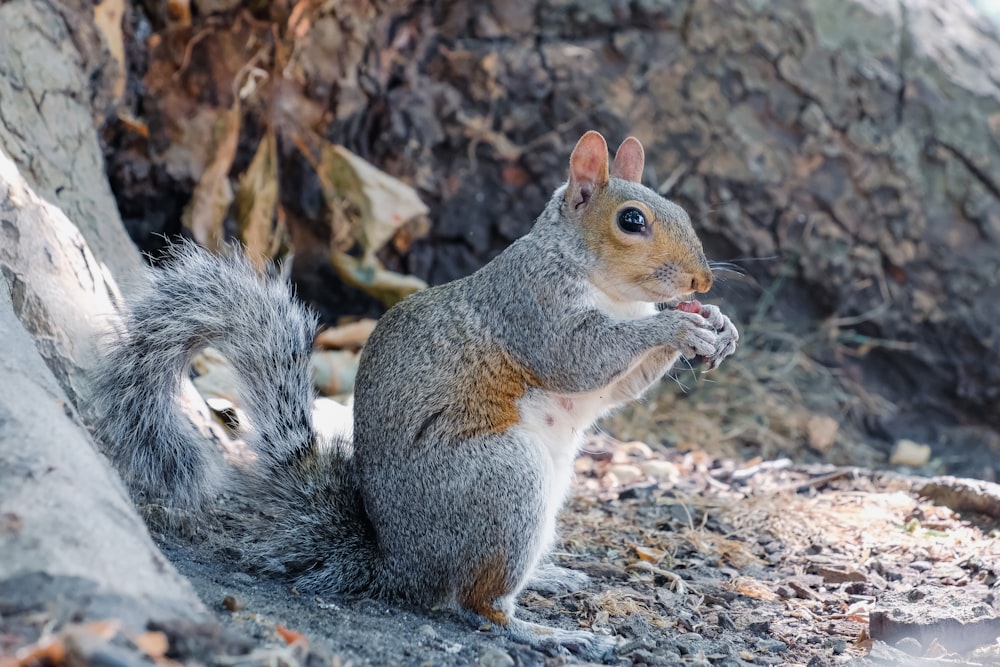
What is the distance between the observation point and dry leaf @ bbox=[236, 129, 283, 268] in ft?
13.8

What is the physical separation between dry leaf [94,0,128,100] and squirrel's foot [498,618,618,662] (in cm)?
265

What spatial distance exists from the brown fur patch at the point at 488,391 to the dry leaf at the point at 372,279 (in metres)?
1.72

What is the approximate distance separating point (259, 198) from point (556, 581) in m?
2.22

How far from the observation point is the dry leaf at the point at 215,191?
4.09 m

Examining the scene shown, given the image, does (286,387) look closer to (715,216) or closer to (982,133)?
(715,216)

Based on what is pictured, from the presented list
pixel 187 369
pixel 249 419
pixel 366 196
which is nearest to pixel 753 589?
pixel 249 419

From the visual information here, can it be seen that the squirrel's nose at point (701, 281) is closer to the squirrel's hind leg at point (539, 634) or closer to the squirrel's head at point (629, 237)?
the squirrel's head at point (629, 237)

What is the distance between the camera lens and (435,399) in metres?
2.50

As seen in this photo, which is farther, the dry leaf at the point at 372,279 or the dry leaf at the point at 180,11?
the dry leaf at the point at 372,279

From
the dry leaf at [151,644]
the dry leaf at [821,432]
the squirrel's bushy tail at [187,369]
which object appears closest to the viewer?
the dry leaf at [151,644]

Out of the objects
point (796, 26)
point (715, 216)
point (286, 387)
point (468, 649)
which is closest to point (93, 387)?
point (286, 387)

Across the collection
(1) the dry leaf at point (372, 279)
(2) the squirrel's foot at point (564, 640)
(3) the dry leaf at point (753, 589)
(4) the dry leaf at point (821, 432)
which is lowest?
(2) the squirrel's foot at point (564, 640)

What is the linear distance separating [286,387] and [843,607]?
1.56 metres

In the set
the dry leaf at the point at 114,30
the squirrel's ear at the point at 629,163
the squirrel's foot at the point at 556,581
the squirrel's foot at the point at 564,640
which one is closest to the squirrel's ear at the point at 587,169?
the squirrel's ear at the point at 629,163
